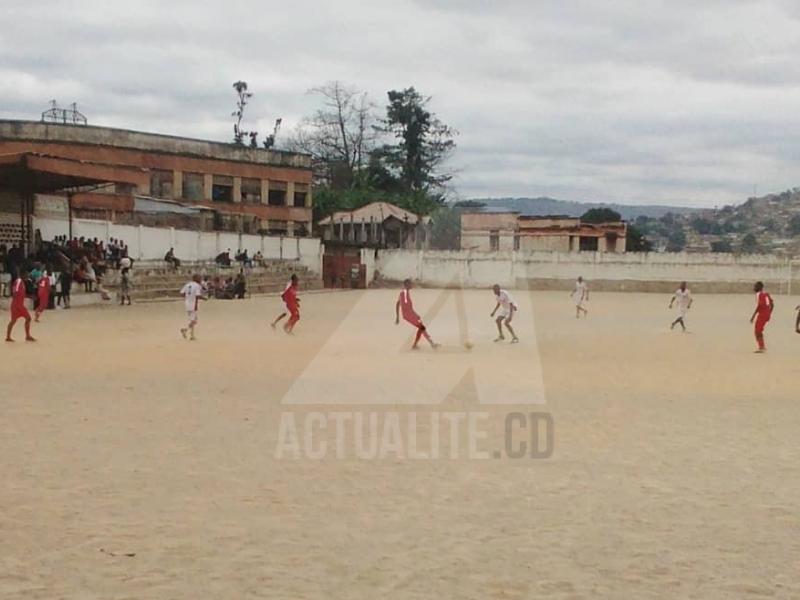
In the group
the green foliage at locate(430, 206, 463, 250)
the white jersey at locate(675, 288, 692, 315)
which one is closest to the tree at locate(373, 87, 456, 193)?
the green foliage at locate(430, 206, 463, 250)

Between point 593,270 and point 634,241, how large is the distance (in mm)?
21265

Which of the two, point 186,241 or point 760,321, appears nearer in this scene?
point 760,321

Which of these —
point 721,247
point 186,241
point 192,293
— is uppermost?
point 721,247

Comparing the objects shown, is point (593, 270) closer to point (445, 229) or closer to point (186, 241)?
point (445, 229)

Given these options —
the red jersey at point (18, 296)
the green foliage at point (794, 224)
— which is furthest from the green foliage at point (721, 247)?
the red jersey at point (18, 296)

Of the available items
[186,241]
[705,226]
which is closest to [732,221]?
[705,226]

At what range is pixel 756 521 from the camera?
6734 mm

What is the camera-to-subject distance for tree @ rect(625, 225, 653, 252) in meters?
68.2

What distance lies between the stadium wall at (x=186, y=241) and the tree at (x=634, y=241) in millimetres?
26336

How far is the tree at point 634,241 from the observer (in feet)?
224

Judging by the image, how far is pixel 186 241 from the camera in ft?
134

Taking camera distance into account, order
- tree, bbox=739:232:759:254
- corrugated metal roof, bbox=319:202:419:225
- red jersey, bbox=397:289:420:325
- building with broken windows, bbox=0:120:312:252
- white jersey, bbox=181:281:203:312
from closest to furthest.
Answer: red jersey, bbox=397:289:420:325 → white jersey, bbox=181:281:203:312 → building with broken windows, bbox=0:120:312:252 → corrugated metal roof, bbox=319:202:419:225 → tree, bbox=739:232:759:254

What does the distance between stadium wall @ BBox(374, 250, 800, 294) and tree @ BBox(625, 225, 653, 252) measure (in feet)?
51.5

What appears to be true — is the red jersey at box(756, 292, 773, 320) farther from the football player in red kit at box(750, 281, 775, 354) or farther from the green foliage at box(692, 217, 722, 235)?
the green foliage at box(692, 217, 722, 235)
